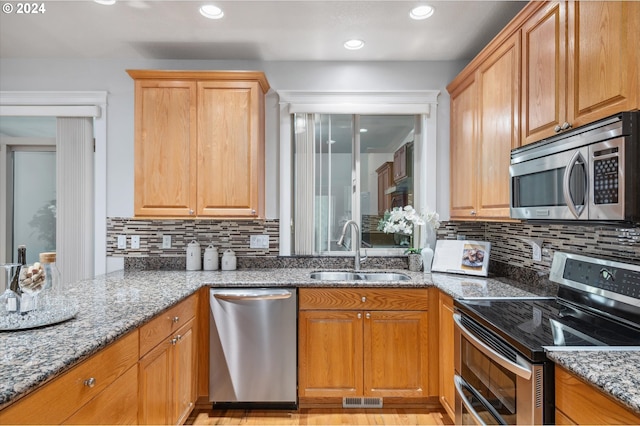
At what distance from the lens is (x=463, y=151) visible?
2639 millimetres

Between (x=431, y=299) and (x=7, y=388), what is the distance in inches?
82.8

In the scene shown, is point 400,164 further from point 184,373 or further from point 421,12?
point 184,373

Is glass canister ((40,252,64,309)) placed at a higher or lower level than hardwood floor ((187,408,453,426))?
higher

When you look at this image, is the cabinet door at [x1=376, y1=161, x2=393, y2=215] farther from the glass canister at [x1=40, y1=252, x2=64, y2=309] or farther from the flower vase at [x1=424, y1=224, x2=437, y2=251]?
the glass canister at [x1=40, y1=252, x2=64, y2=309]

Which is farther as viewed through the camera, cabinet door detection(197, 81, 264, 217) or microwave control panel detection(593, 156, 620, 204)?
cabinet door detection(197, 81, 264, 217)

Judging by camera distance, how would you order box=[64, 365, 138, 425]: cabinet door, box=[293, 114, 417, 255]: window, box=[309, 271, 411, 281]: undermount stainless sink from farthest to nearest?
box=[293, 114, 417, 255]: window
box=[309, 271, 411, 281]: undermount stainless sink
box=[64, 365, 138, 425]: cabinet door

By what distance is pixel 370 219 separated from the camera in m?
3.11

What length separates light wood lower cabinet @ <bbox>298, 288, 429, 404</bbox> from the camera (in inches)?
93.7

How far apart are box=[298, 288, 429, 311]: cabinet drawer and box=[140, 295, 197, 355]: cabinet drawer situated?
2.22ft

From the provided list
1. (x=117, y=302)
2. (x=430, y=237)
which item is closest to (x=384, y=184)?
(x=430, y=237)

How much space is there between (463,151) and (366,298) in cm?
126

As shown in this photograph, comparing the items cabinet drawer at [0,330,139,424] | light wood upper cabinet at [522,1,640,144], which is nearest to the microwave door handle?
light wood upper cabinet at [522,1,640,144]

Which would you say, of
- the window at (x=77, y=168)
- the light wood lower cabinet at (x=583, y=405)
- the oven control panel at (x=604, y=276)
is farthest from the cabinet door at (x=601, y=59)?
the window at (x=77, y=168)

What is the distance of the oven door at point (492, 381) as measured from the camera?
124cm
